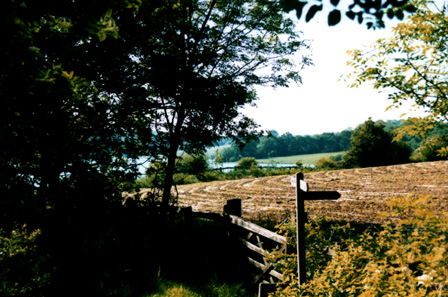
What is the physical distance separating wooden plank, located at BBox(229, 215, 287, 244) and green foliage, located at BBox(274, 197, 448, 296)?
0.59 ft

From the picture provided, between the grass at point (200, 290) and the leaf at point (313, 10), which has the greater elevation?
the leaf at point (313, 10)

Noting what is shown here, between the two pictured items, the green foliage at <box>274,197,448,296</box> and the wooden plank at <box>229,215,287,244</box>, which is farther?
the wooden plank at <box>229,215,287,244</box>

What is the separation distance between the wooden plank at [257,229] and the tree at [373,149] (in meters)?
34.4

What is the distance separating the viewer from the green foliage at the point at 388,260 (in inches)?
87.7

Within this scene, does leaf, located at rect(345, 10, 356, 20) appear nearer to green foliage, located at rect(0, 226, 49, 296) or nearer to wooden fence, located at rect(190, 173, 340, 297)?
wooden fence, located at rect(190, 173, 340, 297)

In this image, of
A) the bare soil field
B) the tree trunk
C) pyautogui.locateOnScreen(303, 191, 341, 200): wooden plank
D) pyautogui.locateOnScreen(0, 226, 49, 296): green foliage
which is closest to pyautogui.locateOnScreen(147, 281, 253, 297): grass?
pyautogui.locateOnScreen(0, 226, 49, 296): green foliage

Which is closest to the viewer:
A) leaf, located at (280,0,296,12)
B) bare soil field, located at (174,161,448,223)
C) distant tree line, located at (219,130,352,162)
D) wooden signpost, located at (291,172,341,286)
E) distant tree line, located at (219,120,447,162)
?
leaf, located at (280,0,296,12)

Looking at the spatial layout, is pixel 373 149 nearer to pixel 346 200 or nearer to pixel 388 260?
pixel 346 200

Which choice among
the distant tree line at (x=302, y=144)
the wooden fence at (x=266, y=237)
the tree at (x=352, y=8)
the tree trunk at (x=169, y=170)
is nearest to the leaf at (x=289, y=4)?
the tree at (x=352, y=8)

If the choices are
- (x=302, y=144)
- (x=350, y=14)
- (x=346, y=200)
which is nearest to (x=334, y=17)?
(x=350, y=14)

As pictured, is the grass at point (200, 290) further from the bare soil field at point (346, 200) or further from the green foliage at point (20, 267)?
the bare soil field at point (346, 200)

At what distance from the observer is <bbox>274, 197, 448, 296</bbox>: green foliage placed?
7.31 feet

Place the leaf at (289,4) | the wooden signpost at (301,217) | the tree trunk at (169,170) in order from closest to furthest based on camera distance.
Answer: the leaf at (289,4), the wooden signpost at (301,217), the tree trunk at (169,170)

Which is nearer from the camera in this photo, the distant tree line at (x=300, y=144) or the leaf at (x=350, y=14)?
the leaf at (x=350, y=14)
